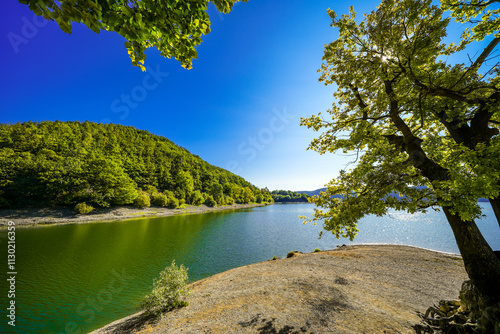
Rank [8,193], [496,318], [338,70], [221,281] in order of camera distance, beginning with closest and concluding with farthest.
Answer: [496,318], [338,70], [221,281], [8,193]

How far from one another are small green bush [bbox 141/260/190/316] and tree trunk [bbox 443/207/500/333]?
31.8ft

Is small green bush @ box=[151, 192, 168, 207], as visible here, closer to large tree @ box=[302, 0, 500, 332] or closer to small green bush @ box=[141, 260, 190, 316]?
small green bush @ box=[141, 260, 190, 316]

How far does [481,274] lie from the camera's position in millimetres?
4883

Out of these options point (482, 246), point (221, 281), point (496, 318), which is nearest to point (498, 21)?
point (482, 246)

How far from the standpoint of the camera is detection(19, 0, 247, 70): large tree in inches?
83.4

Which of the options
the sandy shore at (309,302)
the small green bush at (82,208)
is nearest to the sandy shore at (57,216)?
the small green bush at (82,208)

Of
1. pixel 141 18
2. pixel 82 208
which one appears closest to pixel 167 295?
pixel 141 18

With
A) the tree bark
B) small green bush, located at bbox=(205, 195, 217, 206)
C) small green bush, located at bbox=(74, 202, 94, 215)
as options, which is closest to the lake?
the tree bark

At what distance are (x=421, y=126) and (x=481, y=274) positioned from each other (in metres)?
4.50

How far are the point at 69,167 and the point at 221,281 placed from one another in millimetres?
64997

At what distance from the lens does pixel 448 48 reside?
6.09 m

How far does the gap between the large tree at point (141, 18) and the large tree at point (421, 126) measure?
5228 mm

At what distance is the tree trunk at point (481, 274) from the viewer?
459 cm

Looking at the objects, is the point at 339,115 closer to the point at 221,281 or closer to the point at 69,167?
the point at 221,281
